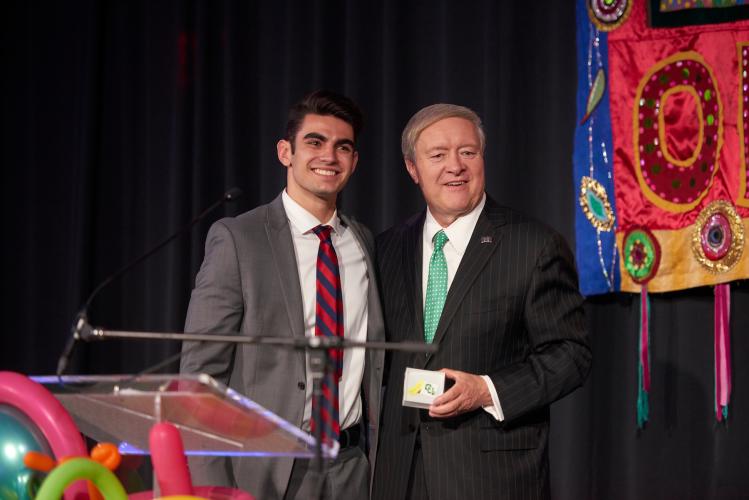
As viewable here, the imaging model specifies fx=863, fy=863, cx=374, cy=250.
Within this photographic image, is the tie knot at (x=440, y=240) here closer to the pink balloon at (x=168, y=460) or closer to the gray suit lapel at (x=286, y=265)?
the gray suit lapel at (x=286, y=265)

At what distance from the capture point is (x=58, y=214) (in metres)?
4.20

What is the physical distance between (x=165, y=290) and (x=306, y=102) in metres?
1.74

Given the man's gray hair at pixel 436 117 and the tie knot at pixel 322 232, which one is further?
the man's gray hair at pixel 436 117

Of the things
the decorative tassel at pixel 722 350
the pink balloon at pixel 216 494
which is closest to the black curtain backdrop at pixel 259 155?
the decorative tassel at pixel 722 350

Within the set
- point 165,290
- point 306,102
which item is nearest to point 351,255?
point 306,102

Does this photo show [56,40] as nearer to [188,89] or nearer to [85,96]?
[85,96]

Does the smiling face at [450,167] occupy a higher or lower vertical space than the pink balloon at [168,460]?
higher

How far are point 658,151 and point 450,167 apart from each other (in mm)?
1187

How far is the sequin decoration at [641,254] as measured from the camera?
3.40m

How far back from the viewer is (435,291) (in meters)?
2.56

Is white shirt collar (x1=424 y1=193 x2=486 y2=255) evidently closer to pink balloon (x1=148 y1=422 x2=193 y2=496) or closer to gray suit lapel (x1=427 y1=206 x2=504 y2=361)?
gray suit lapel (x1=427 y1=206 x2=504 y2=361)

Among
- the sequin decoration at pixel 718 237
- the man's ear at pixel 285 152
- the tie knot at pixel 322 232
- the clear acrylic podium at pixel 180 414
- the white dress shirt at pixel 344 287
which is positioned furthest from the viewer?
the sequin decoration at pixel 718 237

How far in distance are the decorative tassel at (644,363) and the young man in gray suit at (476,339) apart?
3.06 feet

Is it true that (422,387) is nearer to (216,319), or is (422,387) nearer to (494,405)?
(494,405)
